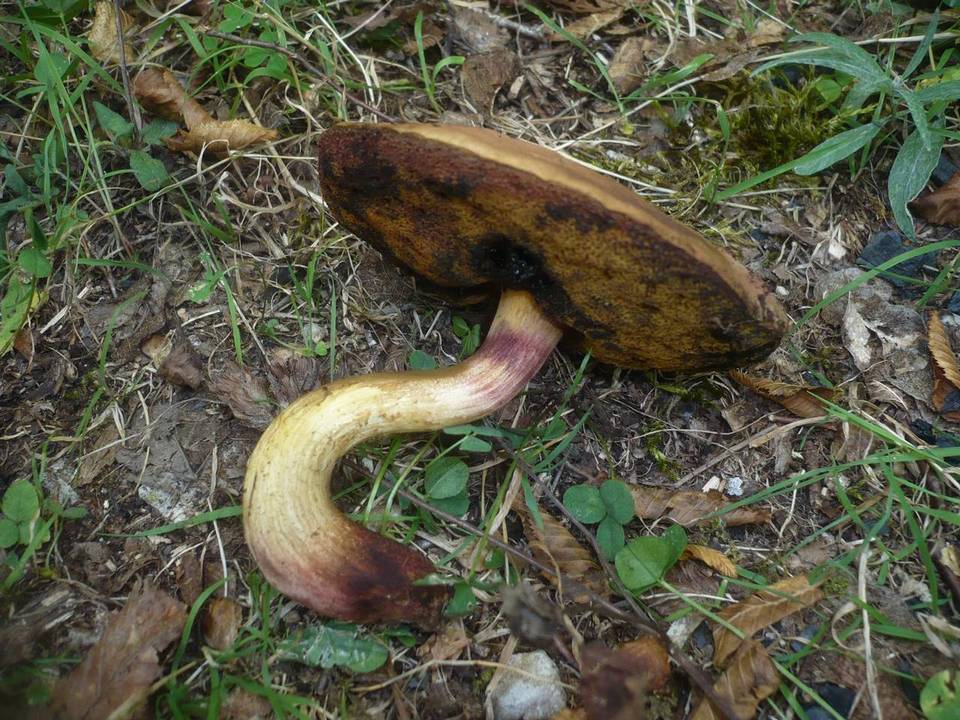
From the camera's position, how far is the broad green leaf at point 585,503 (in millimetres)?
1846

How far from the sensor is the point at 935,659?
170 cm

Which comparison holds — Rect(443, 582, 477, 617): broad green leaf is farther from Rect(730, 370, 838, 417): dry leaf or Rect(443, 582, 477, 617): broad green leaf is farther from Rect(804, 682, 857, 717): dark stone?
Rect(730, 370, 838, 417): dry leaf

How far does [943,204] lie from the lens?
2.23m

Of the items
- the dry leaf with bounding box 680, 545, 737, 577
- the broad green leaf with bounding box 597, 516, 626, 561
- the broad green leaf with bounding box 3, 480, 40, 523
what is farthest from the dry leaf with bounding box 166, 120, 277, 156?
the dry leaf with bounding box 680, 545, 737, 577

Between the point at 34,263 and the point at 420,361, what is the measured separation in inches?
48.9

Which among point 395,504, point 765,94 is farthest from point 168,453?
point 765,94

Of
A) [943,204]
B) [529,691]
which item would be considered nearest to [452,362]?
[529,691]

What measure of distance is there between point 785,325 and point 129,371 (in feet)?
6.18

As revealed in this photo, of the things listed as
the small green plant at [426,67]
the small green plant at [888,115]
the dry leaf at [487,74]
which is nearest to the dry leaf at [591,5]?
the dry leaf at [487,74]

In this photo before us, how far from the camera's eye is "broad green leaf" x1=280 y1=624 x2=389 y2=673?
1.64 meters

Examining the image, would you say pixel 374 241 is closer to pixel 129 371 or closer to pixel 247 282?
pixel 247 282

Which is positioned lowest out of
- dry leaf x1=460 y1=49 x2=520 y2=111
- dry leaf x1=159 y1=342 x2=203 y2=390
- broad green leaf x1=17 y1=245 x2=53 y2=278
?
dry leaf x1=159 y1=342 x2=203 y2=390

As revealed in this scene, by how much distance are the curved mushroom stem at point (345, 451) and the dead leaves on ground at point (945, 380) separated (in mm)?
1276

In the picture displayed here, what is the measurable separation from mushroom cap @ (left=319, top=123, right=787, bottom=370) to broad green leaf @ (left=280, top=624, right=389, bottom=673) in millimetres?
991
